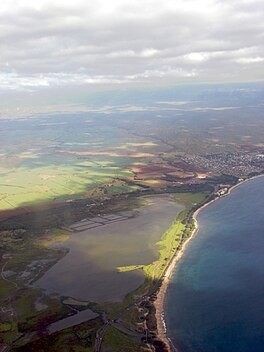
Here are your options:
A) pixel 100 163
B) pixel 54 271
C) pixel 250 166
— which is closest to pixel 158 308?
pixel 54 271

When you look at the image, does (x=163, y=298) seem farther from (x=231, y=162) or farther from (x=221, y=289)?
(x=231, y=162)

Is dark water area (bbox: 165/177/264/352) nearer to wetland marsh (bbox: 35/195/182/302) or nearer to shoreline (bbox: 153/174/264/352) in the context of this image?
shoreline (bbox: 153/174/264/352)

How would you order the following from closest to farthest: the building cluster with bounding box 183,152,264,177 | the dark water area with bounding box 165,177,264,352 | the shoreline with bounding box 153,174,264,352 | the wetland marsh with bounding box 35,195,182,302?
1. the shoreline with bounding box 153,174,264,352
2. the dark water area with bounding box 165,177,264,352
3. the wetland marsh with bounding box 35,195,182,302
4. the building cluster with bounding box 183,152,264,177

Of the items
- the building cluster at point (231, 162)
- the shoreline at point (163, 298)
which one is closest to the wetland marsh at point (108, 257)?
the shoreline at point (163, 298)

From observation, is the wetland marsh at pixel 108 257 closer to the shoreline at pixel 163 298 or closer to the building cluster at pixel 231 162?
the shoreline at pixel 163 298

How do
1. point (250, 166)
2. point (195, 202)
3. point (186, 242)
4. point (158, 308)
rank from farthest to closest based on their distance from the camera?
1. point (250, 166)
2. point (195, 202)
3. point (186, 242)
4. point (158, 308)

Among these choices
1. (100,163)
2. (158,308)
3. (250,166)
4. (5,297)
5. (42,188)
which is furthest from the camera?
(100,163)

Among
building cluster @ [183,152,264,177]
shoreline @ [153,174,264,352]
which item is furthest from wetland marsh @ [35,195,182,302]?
building cluster @ [183,152,264,177]

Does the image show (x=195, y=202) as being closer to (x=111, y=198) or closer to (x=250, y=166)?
(x=111, y=198)
